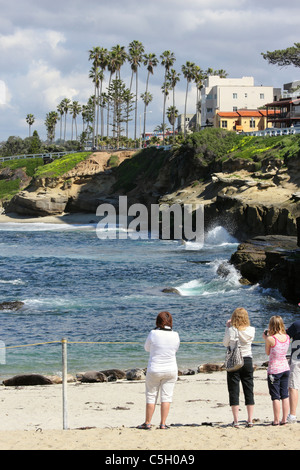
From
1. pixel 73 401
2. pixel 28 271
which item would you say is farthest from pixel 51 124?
pixel 73 401

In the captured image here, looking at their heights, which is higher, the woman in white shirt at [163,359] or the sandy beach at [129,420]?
the woman in white shirt at [163,359]

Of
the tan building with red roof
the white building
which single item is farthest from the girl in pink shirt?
the white building

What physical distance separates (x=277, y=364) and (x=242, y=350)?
697mm

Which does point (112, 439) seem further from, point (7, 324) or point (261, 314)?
point (261, 314)

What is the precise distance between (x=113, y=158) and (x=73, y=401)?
261ft

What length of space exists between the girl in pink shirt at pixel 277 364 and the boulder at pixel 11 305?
56.7 feet

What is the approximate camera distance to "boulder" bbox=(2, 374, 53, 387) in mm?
15352

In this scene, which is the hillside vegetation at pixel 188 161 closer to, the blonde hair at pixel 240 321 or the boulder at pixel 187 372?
the boulder at pixel 187 372

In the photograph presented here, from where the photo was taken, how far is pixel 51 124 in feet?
462

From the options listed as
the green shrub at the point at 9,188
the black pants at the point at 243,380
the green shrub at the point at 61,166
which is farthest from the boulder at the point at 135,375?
the green shrub at the point at 9,188

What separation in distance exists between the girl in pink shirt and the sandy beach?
370 millimetres

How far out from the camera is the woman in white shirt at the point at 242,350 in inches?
389

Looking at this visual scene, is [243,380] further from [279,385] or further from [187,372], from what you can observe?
[187,372]

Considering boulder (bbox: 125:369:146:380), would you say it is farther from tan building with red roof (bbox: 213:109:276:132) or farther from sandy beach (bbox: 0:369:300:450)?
tan building with red roof (bbox: 213:109:276:132)
